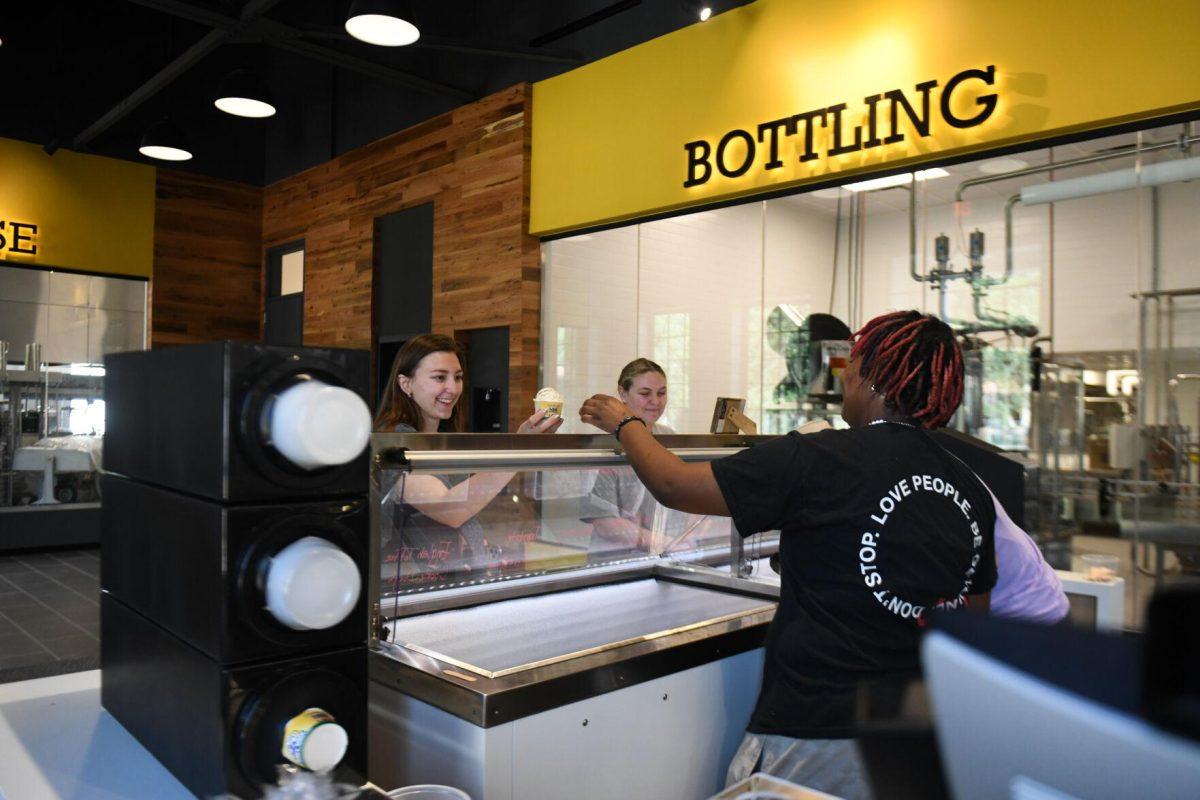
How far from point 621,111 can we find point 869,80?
1.78m

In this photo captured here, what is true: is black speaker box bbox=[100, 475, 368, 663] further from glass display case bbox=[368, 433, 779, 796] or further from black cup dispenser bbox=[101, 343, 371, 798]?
glass display case bbox=[368, 433, 779, 796]

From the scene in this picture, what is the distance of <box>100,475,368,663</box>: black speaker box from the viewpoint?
3.07ft

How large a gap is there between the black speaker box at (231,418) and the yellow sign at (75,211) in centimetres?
826

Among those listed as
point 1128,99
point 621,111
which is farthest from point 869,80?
point 621,111

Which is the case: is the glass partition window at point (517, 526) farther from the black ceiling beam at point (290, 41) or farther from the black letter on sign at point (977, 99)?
the black ceiling beam at point (290, 41)

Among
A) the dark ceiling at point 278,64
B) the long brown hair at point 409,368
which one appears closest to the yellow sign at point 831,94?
the dark ceiling at point 278,64

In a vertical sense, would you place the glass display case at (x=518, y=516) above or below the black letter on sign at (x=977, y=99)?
below

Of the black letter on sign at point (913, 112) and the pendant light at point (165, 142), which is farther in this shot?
the pendant light at point (165, 142)

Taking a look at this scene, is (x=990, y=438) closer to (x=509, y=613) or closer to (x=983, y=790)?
(x=509, y=613)

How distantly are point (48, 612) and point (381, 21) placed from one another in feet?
12.8

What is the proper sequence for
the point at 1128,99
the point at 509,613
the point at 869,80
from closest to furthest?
the point at 509,613 → the point at 1128,99 → the point at 869,80

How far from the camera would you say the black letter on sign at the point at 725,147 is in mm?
4941

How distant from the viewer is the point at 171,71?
665 cm

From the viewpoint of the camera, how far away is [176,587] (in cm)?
105
